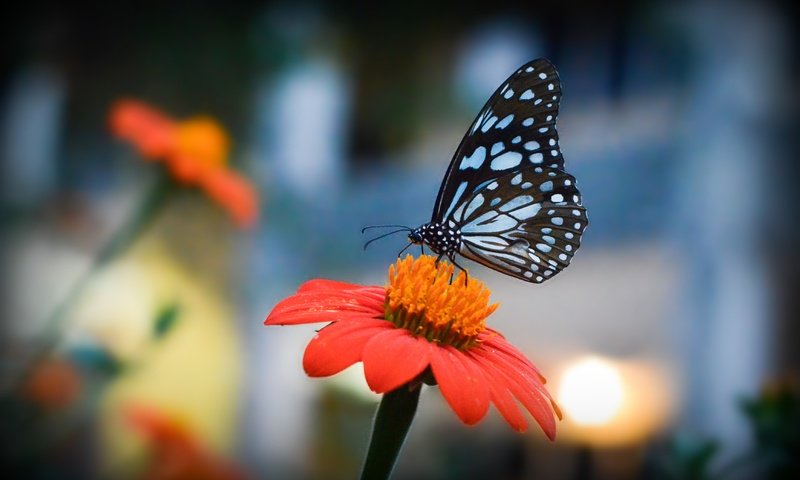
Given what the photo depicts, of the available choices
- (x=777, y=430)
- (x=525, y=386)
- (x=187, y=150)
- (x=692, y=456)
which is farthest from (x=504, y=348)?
(x=187, y=150)

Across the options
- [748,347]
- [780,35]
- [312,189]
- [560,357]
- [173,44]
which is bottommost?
[560,357]

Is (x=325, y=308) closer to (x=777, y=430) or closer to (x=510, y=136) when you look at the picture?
(x=510, y=136)

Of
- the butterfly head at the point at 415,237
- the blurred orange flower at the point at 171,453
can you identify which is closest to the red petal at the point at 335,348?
the butterfly head at the point at 415,237

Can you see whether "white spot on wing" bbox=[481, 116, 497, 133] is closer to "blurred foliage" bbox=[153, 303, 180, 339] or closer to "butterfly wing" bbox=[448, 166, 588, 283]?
"butterfly wing" bbox=[448, 166, 588, 283]

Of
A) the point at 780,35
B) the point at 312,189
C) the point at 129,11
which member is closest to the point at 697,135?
the point at 780,35

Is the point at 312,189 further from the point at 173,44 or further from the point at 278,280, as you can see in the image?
the point at 173,44

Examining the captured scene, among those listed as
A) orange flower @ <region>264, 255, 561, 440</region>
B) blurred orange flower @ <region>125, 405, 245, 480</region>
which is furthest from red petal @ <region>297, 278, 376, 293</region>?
blurred orange flower @ <region>125, 405, 245, 480</region>
